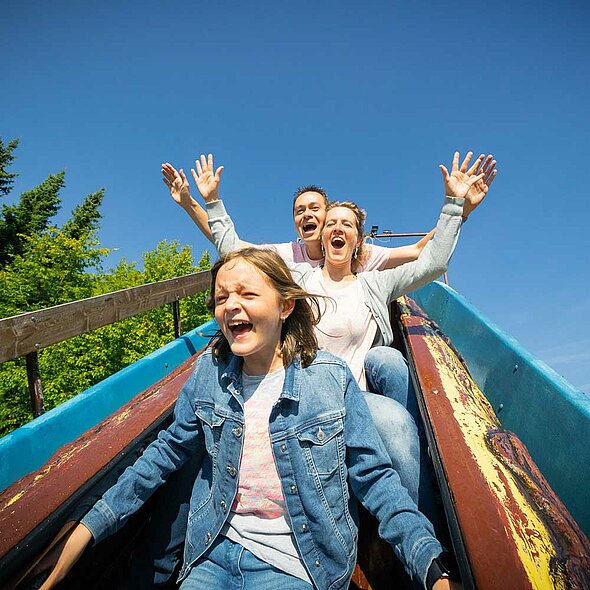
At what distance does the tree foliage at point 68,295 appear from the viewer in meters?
7.87

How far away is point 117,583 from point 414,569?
84 cm

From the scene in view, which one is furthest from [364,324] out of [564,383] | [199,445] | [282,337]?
[199,445]

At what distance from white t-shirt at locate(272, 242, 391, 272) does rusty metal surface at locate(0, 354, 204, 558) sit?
122 cm

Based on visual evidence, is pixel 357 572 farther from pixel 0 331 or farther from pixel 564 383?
pixel 0 331

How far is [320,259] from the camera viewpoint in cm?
256

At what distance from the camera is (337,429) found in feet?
3.38

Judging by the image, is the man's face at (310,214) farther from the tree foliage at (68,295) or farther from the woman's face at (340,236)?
the tree foliage at (68,295)

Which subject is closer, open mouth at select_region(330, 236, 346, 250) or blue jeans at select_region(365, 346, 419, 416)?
blue jeans at select_region(365, 346, 419, 416)

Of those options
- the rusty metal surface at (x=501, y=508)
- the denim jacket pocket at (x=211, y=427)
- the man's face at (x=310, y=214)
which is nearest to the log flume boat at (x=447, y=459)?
the rusty metal surface at (x=501, y=508)

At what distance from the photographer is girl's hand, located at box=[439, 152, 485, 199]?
5.90ft

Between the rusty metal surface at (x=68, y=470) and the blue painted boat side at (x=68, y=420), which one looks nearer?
the rusty metal surface at (x=68, y=470)

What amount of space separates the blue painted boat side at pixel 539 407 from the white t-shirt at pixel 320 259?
2.22 feet

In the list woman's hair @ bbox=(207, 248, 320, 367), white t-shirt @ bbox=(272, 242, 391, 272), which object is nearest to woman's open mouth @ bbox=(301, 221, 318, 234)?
white t-shirt @ bbox=(272, 242, 391, 272)

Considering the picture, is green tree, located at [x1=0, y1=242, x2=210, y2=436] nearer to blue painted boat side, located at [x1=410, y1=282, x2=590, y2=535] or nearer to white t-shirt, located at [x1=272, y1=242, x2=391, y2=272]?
white t-shirt, located at [x1=272, y1=242, x2=391, y2=272]
